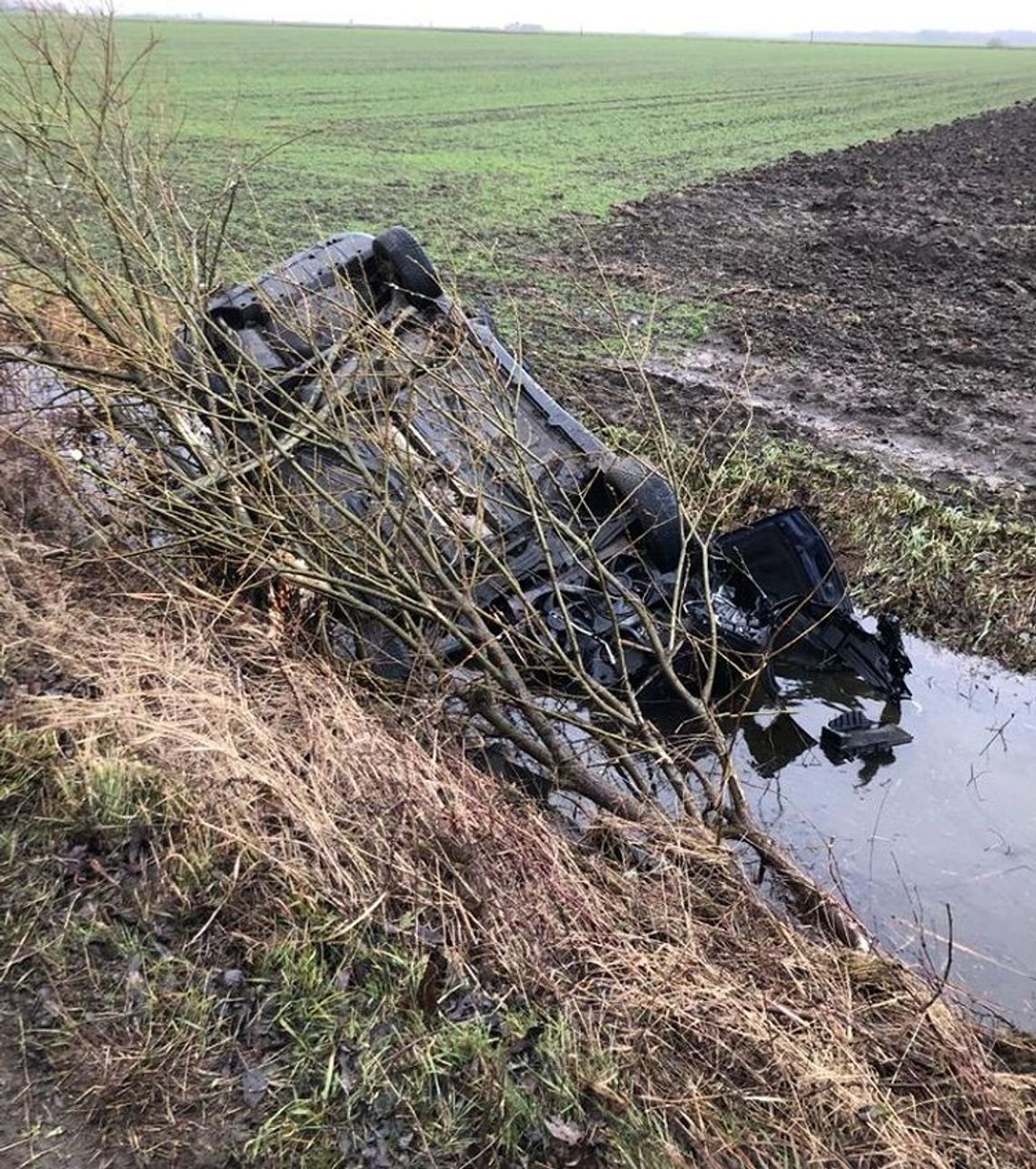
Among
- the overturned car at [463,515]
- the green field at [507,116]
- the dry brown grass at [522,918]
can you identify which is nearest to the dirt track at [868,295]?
Answer: the green field at [507,116]

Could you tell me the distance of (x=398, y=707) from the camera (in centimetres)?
489

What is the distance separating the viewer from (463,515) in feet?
17.2

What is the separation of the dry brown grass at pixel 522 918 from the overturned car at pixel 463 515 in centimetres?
64

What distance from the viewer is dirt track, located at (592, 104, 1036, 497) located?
875 cm

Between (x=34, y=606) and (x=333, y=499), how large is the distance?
6.25ft

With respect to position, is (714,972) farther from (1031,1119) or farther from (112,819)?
(112,819)

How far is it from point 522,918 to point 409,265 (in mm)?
4213

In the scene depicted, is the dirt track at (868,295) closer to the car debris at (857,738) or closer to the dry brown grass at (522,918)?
the car debris at (857,738)

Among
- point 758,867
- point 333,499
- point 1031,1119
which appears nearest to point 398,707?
point 333,499

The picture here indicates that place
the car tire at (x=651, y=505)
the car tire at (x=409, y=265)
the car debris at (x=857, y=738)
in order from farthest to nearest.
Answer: the car tire at (x=409, y=265) < the car debris at (x=857, y=738) < the car tire at (x=651, y=505)

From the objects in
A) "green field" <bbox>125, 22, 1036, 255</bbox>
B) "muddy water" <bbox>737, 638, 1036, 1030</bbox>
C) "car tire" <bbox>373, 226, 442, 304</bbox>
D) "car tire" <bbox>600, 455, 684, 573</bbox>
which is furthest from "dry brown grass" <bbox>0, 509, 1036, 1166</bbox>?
"green field" <bbox>125, 22, 1036, 255</bbox>

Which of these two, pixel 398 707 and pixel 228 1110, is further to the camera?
pixel 398 707

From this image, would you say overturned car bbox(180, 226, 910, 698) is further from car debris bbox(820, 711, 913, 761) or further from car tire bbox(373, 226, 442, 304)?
car debris bbox(820, 711, 913, 761)

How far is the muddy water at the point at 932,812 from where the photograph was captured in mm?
4676
